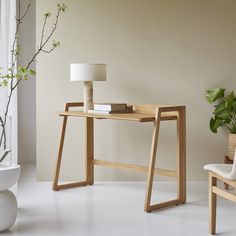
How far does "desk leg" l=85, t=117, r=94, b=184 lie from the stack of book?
1.34ft

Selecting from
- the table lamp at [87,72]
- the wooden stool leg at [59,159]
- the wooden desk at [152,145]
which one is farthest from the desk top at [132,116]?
the table lamp at [87,72]

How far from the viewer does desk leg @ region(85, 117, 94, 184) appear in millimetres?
4254

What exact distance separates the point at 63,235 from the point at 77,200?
0.86m

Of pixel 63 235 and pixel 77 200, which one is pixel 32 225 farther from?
pixel 77 200

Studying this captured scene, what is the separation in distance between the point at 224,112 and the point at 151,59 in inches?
32.2

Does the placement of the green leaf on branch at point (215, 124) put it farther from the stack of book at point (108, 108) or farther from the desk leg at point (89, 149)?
the desk leg at point (89, 149)

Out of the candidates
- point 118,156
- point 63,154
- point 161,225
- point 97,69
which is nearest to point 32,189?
point 63,154

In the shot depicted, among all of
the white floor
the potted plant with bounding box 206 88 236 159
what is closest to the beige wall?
the potted plant with bounding box 206 88 236 159

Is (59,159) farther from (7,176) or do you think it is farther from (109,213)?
(7,176)

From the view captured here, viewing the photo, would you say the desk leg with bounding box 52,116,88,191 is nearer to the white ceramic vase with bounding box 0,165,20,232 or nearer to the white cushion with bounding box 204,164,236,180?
the white ceramic vase with bounding box 0,165,20,232

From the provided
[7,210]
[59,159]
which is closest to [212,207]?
[7,210]

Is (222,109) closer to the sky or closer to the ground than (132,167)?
closer to the sky

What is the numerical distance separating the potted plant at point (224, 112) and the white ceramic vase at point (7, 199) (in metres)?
1.96

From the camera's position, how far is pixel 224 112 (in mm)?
4094
